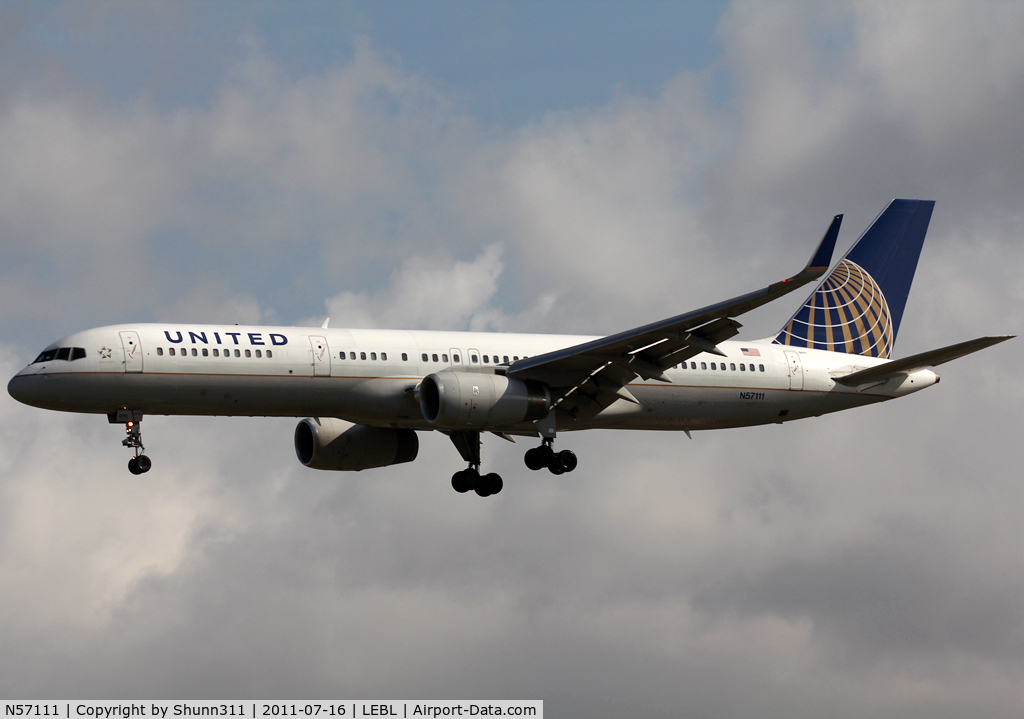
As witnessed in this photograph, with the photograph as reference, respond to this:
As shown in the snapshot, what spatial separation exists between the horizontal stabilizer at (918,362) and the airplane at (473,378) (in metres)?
0.07

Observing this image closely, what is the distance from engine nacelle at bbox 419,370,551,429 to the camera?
38.1m

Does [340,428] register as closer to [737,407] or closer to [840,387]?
[737,407]

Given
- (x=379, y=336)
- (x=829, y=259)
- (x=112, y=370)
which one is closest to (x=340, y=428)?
(x=379, y=336)

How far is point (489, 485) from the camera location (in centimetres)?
4509

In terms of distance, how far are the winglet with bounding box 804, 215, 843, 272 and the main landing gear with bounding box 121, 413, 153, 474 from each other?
1969 cm

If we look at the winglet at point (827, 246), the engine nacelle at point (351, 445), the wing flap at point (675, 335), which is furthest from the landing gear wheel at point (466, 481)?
the winglet at point (827, 246)

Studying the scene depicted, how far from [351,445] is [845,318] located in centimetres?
1861

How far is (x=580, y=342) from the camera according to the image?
43.4m

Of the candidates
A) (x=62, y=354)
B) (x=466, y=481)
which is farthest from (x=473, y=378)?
(x=62, y=354)

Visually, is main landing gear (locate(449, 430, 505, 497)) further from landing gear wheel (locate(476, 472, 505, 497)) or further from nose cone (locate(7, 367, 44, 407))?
nose cone (locate(7, 367, 44, 407))

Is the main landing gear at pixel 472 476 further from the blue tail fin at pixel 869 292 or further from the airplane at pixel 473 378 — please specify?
the blue tail fin at pixel 869 292

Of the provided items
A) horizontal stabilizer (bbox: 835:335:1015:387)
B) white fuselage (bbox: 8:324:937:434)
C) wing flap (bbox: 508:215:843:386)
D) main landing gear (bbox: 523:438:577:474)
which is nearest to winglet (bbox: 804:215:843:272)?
wing flap (bbox: 508:215:843:386)

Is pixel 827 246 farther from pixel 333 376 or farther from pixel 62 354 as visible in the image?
pixel 62 354

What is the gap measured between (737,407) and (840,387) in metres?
4.04
